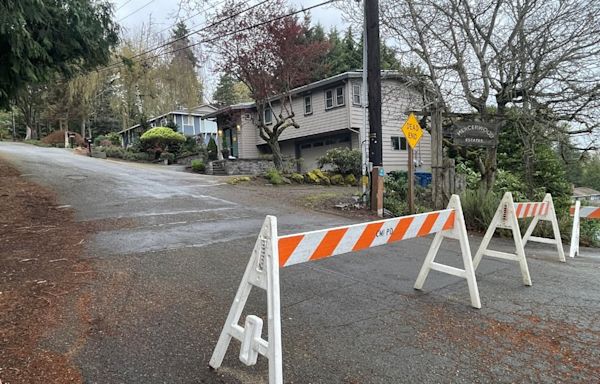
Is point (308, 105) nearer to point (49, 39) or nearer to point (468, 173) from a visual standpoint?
point (468, 173)

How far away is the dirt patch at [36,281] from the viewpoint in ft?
9.43

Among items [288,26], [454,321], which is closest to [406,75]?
[288,26]

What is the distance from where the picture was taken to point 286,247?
2.84 meters

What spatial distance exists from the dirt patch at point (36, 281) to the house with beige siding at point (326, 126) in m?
14.4

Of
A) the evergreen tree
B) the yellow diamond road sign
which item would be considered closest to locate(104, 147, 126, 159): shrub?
the evergreen tree

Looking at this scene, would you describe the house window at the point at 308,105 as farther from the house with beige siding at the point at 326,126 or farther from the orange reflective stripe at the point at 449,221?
the orange reflective stripe at the point at 449,221

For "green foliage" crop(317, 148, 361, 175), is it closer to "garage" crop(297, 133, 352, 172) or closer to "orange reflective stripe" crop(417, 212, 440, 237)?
"garage" crop(297, 133, 352, 172)

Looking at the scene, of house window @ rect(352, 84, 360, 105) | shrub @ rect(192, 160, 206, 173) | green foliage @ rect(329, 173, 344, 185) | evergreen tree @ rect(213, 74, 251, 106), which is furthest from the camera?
evergreen tree @ rect(213, 74, 251, 106)

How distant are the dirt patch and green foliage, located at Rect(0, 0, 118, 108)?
299 cm

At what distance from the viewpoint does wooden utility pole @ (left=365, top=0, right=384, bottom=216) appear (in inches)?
411

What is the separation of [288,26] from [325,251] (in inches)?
689

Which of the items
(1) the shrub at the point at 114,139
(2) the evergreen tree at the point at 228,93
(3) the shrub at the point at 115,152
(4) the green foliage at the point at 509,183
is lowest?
(4) the green foliage at the point at 509,183

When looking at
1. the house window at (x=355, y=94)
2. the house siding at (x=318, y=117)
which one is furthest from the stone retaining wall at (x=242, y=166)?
the house window at (x=355, y=94)

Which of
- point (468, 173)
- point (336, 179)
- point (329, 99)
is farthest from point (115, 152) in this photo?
point (468, 173)
